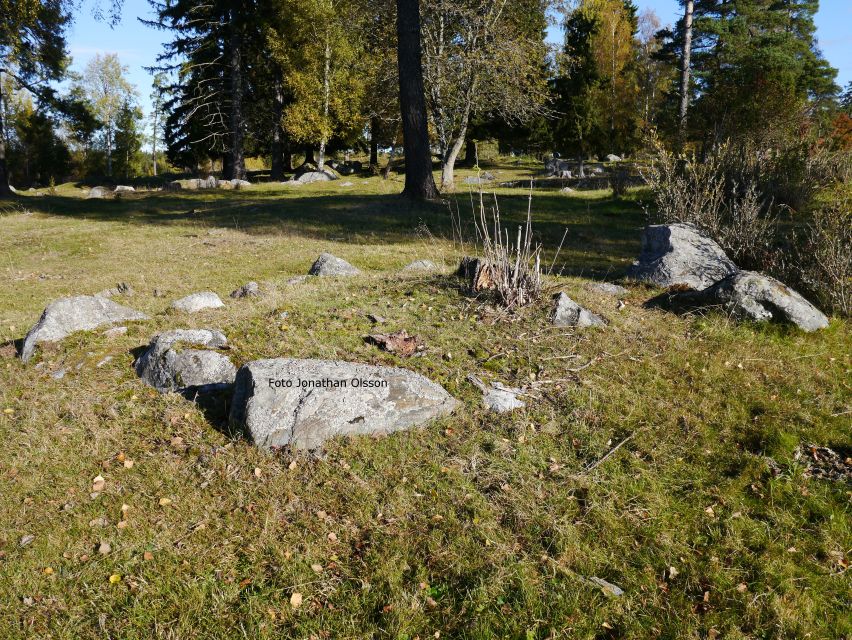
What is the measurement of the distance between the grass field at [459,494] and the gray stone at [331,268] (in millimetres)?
1634

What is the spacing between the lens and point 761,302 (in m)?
5.93

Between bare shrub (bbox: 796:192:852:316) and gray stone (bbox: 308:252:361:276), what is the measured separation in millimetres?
6002

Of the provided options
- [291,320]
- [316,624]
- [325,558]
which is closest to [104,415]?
[291,320]

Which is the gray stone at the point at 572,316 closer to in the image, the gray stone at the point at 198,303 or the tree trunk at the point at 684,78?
the gray stone at the point at 198,303

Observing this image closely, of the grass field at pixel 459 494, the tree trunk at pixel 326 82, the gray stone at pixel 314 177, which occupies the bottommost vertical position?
the grass field at pixel 459 494

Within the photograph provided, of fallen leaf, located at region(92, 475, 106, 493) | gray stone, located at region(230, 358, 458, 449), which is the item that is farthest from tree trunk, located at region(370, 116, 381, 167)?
fallen leaf, located at region(92, 475, 106, 493)

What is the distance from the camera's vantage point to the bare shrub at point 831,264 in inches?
247

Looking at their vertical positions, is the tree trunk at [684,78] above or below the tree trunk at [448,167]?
above

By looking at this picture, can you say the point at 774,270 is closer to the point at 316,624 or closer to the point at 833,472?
the point at 833,472

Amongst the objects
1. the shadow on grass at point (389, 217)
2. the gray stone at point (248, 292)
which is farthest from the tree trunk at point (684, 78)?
the gray stone at point (248, 292)

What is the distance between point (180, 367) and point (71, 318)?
1866mm

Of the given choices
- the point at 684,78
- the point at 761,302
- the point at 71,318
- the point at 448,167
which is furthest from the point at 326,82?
the point at 761,302

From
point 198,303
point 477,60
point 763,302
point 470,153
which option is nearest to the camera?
point 763,302

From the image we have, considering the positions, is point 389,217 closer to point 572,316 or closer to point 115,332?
point 572,316
